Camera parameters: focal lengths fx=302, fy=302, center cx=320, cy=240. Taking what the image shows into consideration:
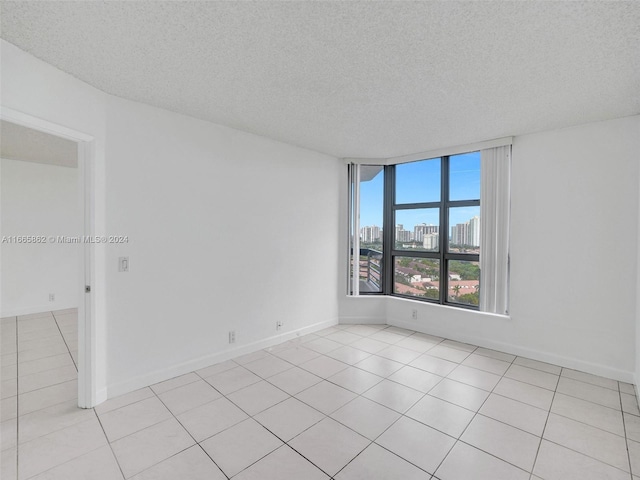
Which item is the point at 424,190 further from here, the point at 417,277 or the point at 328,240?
the point at 328,240

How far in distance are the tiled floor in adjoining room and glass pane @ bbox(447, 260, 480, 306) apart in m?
0.87

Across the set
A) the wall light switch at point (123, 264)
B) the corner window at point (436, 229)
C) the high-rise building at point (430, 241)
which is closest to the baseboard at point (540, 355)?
the corner window at point (436, 229)

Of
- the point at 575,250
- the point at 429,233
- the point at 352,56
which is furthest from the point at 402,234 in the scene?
the point at 352,56

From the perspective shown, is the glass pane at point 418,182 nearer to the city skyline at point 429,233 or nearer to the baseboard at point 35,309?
the city skyline at point 429,233

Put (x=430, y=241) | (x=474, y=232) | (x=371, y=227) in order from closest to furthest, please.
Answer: (x=474, y=232) < (x=430, y=241) < (x=371, y=227)

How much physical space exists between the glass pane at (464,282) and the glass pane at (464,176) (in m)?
0.93

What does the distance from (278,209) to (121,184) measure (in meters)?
1.74

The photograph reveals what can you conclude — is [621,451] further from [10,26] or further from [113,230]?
[10,26]

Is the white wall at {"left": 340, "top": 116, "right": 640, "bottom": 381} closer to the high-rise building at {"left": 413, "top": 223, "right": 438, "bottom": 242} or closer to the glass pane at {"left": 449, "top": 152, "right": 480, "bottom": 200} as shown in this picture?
the glass pane at {"left": 449, "top": 152, "right": 480, "bottom": 200}

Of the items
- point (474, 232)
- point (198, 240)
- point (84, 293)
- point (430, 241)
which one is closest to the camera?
point (84, 293)

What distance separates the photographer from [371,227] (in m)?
4.95

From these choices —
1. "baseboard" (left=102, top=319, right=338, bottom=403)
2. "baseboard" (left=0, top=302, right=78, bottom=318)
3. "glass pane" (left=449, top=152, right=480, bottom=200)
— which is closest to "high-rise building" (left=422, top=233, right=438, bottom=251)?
"glass pane" (left=449, top=152, right=480, bottom=200)

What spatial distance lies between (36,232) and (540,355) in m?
7.69

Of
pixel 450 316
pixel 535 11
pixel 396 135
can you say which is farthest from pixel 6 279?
pixel 535 11
